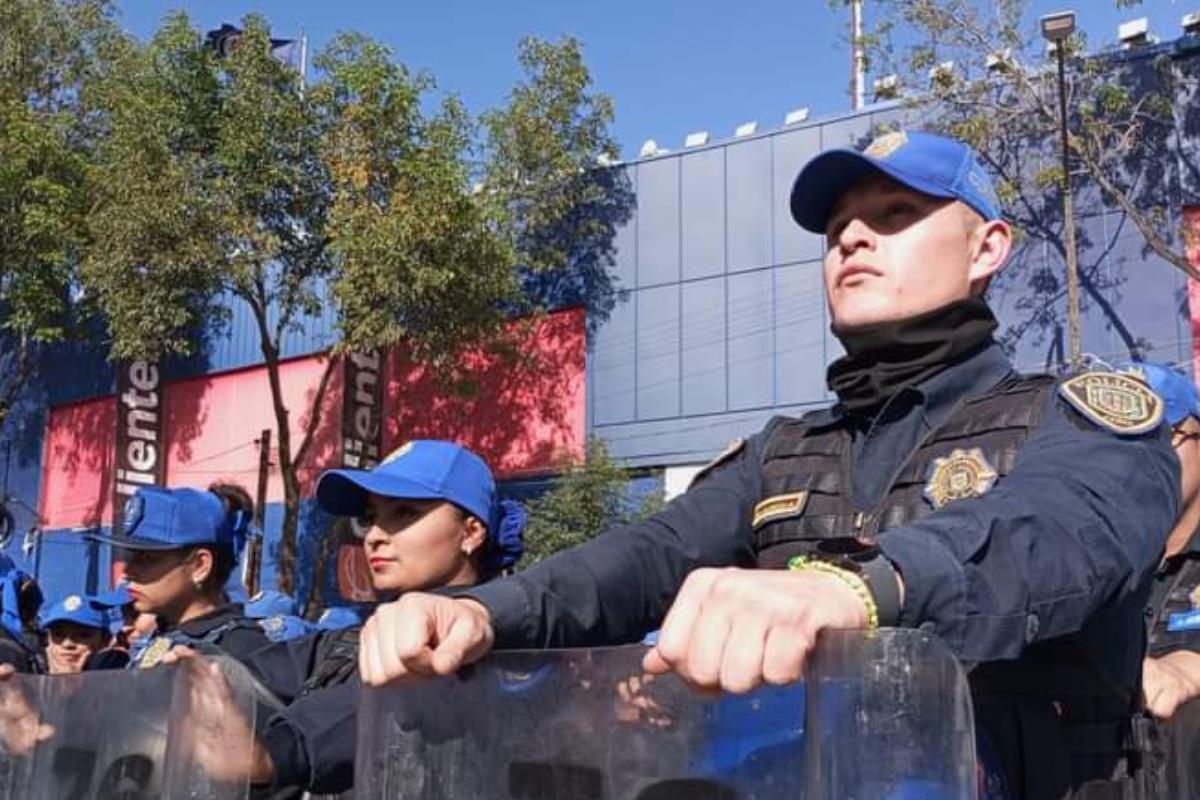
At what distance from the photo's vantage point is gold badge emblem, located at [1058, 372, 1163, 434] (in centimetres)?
144

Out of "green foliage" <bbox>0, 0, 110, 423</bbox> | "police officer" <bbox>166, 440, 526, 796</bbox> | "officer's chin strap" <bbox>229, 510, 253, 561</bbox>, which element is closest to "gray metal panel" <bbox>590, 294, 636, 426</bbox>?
"green foliage" <bbox>0, 0, 110, 423</bbox>

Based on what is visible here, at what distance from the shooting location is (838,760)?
3.63 ft

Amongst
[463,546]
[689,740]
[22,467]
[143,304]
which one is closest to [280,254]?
[143,304]

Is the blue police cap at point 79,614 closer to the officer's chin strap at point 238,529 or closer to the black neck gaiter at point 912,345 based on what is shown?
the officer's chin strap at point 238,529

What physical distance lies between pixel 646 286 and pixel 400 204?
3514 mm

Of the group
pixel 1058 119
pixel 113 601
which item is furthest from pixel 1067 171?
pixel 113 601

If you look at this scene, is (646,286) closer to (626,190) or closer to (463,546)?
(626,190)

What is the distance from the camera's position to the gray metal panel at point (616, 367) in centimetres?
1565

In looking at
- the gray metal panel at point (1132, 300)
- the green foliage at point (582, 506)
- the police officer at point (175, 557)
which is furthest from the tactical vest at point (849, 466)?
the green foliage at point (582, 506)

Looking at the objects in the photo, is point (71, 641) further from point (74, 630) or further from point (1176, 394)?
point (1176, 394)

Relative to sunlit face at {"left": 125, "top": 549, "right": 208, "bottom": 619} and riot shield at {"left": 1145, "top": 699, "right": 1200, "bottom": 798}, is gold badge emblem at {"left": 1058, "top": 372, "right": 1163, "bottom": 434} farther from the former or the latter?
sunlit face at {"left": 125, "top": 549, "right": 208, "bottom": 619}

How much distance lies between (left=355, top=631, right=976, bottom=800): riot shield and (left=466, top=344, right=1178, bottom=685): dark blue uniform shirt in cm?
7

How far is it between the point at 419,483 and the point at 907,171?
1.87 m

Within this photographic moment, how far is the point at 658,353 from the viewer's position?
15523 mm
